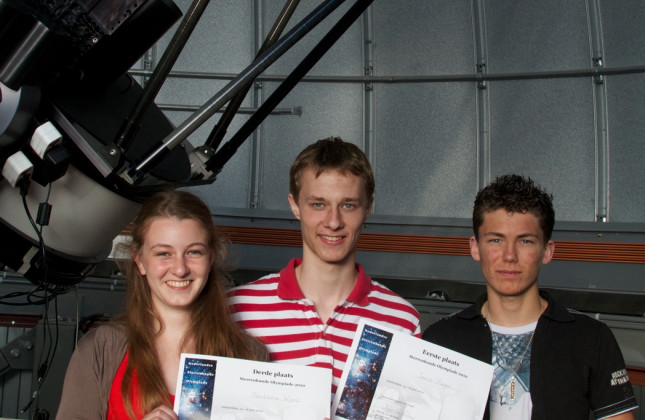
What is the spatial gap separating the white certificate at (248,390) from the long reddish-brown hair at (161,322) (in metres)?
0.19

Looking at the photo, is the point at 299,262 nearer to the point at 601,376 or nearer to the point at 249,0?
the point at 601,376

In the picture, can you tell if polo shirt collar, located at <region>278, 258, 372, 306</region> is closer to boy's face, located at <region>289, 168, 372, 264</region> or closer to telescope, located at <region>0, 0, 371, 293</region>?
boy's face, located at <region>289, 168, 372, 264</region>

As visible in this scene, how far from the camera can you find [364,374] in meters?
2.10

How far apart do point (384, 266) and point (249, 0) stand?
3012 mm

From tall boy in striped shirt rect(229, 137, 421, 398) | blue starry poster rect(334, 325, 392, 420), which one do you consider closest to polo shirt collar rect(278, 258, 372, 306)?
tall boy in striped shirt rect(229, 137, 421, 398)

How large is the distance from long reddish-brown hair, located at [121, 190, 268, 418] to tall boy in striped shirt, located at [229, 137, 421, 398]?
12cm

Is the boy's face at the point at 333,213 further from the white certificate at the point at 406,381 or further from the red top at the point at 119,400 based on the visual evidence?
the red top at the point at 119,400

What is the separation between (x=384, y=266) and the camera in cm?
589

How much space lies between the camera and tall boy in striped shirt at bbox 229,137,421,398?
246 centimetres

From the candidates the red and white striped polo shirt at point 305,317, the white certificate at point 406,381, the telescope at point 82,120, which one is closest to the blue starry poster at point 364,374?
the white certificate at point 406,381

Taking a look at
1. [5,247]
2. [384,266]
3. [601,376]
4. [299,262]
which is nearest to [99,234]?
[5,247]

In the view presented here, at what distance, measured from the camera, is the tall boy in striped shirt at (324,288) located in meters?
2.46

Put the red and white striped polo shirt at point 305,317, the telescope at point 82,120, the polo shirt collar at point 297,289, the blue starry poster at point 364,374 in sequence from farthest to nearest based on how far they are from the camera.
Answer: the polo shirt collar at point 297,289 < the red and white striped polo shirt at point 305,317 < the telescope at point 82,120 < the blue starry poster at point 364,374

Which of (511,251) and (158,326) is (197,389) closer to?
(158,326)
